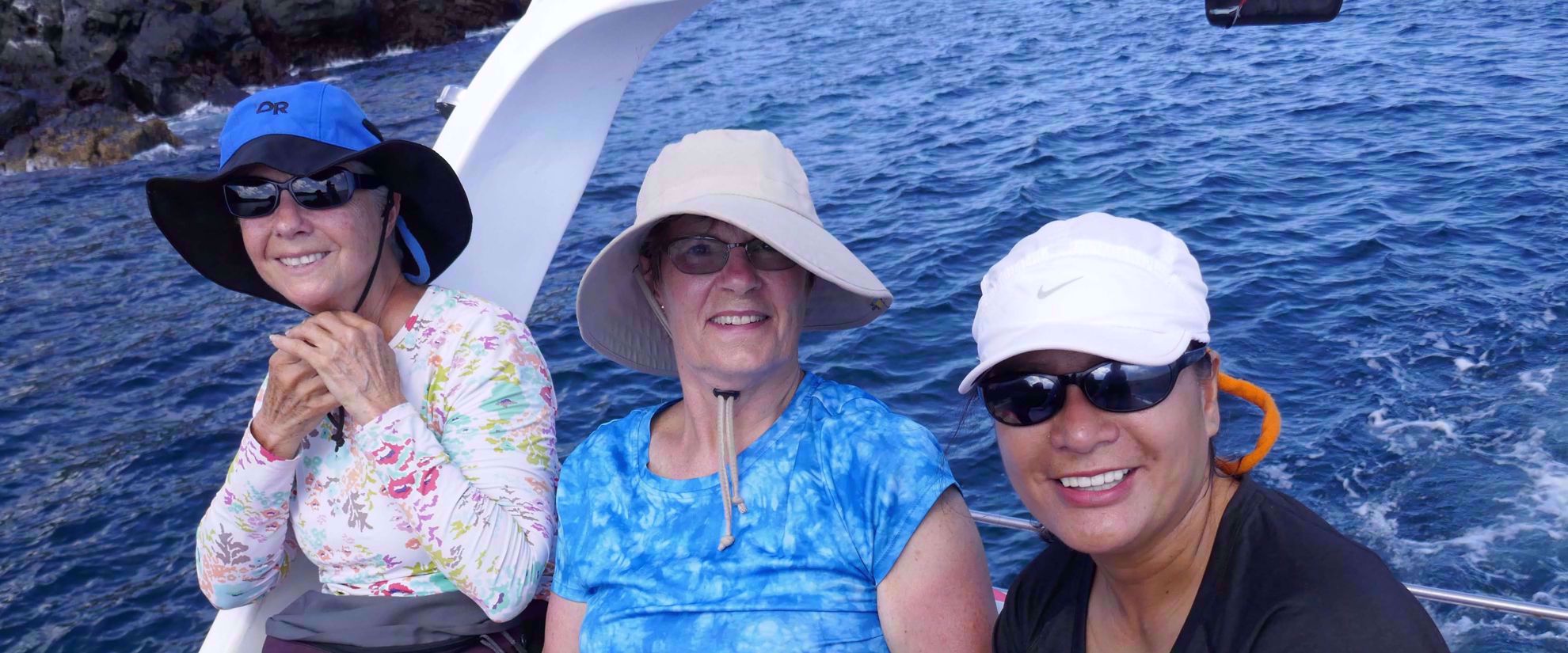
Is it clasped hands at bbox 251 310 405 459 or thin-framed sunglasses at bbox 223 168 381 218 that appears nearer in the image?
clasped hands at bbox 251 310 405 459

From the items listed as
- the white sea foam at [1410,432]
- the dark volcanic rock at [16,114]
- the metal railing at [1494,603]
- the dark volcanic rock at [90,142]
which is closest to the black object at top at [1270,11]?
the metal railing at [1494,603]

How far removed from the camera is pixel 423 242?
2.87m

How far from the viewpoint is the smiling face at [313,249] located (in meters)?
2.56

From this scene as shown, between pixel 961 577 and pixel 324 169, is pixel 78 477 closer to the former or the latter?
pixel 324 169

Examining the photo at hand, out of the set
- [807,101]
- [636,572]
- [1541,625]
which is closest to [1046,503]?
[636,572]

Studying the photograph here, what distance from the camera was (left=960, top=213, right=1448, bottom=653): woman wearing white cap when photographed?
5.40 ft

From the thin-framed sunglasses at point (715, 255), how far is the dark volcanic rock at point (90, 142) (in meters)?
22.1

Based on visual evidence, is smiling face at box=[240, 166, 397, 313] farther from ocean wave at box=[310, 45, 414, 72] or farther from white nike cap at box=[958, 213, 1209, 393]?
ocean wave at box=[310, 45, 414, 72]

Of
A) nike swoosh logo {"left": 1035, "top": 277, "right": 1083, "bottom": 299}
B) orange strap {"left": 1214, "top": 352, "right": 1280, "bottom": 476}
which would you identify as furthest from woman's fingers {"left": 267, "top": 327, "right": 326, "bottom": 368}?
orange strap {"left": 1214, "top": 352, "right": 1280, "bottom": 476}

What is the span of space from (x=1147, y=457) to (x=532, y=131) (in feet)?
7.29

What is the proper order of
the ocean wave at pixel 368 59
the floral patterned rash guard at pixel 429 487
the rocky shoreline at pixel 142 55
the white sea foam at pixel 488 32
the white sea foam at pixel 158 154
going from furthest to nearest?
1. the white sea foam at pixel 488 32
2. the ocean wave at pixel 368 59
3. the rocky shoreline at pixel 142 55
4. the white sea foam at pixel 158 154
5. the floral patterned rash guard at pixel 429 487

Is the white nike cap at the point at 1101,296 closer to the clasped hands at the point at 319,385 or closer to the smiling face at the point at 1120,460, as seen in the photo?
the smiling face at the point at 1120,460

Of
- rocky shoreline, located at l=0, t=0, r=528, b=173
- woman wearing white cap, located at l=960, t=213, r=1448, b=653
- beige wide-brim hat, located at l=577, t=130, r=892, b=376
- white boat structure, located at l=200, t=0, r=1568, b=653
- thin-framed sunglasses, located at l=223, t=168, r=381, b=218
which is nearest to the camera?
woman wearing white cap, located at l=960, t=213, r=1448, b=653

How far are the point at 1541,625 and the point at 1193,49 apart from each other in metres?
13.0
